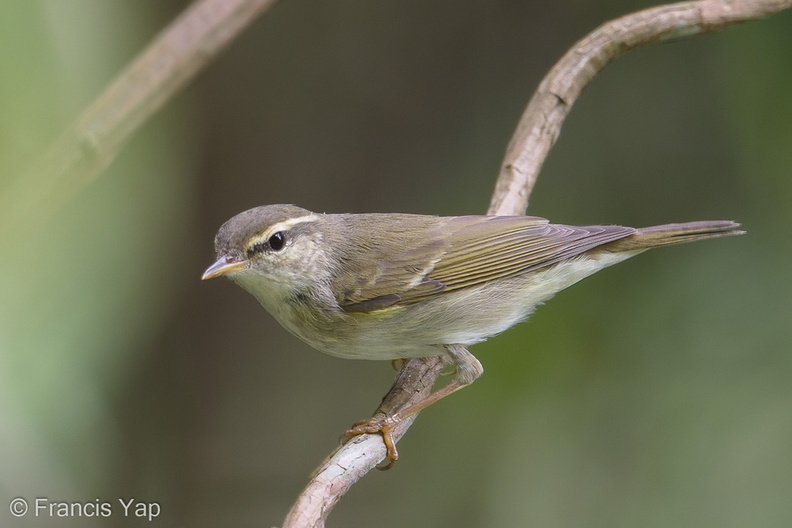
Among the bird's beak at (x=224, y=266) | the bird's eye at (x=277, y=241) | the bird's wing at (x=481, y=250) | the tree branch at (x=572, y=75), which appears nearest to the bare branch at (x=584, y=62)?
the tree branch at (x=572, y=75)

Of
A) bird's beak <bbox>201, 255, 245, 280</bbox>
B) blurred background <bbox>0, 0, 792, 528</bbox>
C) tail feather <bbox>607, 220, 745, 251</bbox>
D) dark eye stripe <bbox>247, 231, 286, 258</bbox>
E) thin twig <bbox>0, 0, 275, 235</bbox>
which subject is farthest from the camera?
tail feather <bbox>607, 220, 745, 251</bbox>

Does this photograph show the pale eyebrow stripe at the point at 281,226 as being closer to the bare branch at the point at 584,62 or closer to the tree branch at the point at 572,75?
the tree branch at the point at 572,75

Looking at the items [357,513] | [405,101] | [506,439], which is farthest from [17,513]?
[405,101]

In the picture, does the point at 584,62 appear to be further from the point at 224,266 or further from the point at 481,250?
the point at 224,266

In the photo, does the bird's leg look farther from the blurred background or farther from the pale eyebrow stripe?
the blurred background

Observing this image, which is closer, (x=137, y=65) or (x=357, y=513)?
(x=137, y=65)

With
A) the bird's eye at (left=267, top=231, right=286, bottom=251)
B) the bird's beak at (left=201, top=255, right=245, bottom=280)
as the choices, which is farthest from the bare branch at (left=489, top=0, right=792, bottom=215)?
the bird's beak at (left=201, top=255, right=245, bottom=280)

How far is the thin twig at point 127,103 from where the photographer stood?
6.02ft

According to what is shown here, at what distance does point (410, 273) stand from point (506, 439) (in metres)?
1.29

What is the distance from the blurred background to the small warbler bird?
0.48 meters

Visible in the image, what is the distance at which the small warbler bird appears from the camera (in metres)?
2.89

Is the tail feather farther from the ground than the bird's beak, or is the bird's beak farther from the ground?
the tail feather

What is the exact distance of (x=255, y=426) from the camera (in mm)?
5285

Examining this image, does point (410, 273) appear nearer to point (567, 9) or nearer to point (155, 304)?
point (155, 304)
